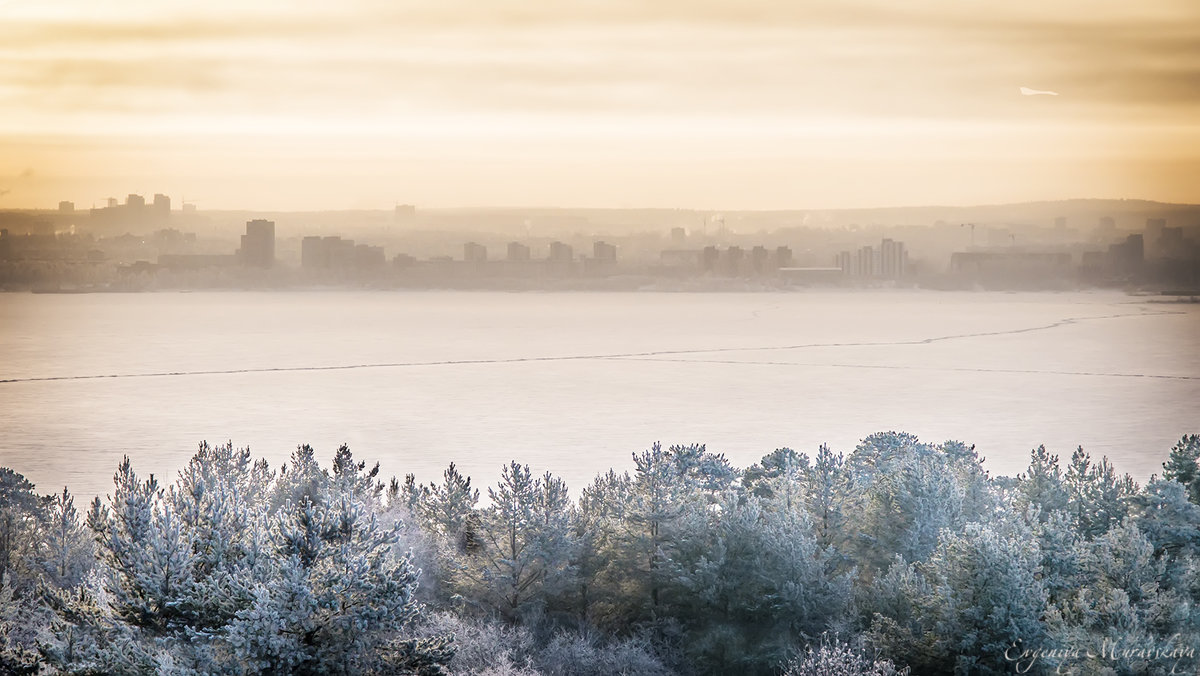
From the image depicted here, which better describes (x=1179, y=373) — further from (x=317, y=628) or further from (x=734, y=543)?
(x=317, y=628)

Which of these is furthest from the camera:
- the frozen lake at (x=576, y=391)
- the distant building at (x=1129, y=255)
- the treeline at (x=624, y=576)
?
the distant building at (x=1129, y=255)

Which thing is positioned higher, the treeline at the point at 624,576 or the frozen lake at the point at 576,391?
the treeline at the point at 624,576

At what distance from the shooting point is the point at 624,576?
20.1m

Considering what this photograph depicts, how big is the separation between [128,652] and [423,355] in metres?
80.5

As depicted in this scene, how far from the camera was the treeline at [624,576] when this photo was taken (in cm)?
1262

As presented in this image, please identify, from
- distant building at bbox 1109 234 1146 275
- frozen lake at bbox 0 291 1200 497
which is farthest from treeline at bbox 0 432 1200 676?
distant building at bbox 1109 234 1146 275

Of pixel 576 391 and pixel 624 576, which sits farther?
pixel 576 391

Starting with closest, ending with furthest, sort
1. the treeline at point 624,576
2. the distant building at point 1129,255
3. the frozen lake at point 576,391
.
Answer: the treeline at point 624,576, the frozen lake at point 576,391, the distant building at point 1129,255

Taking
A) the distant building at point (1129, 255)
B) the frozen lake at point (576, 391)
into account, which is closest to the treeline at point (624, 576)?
the frozen lake at point (576, 391)

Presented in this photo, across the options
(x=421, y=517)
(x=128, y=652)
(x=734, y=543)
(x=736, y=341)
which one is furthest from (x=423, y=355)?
(x=128, y=652)

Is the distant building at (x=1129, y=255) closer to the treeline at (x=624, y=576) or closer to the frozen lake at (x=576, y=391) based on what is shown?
the frozen lake at (x=576, y=391)

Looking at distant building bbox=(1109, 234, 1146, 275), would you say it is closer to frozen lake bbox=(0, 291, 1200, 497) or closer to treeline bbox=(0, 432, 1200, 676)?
A: frozen lake bbox=(0, 291, 1200, 497)

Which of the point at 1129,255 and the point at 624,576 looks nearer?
the point at 624,576

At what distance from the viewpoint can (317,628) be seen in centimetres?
1238
